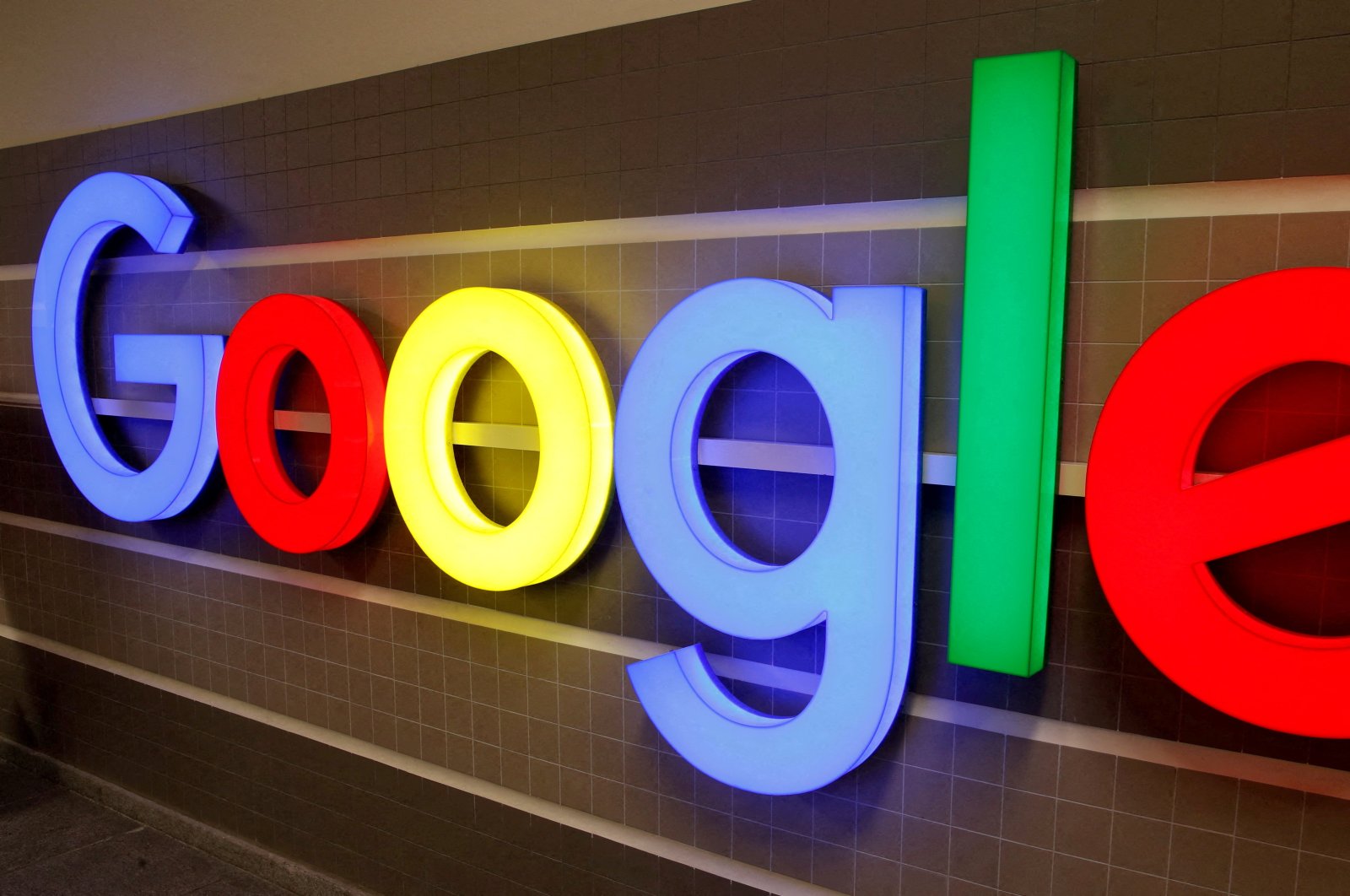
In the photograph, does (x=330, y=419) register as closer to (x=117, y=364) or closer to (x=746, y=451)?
(x=117, y=364)

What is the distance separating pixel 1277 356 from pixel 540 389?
5.35ft

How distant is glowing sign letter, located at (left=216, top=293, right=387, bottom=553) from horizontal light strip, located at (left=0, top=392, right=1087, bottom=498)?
0.10 m

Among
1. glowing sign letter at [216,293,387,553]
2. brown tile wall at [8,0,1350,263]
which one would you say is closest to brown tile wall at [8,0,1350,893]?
brown tile wall at [8,0,1350,263]

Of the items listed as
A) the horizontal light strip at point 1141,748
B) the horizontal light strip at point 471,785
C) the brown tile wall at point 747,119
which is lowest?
the horizontal light strip at point 471,785

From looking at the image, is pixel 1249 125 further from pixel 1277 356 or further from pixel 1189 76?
pixel 1277 356

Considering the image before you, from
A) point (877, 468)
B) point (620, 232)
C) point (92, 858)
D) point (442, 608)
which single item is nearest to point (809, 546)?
point (877, 468)

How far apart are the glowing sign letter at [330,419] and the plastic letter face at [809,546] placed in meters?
1.02

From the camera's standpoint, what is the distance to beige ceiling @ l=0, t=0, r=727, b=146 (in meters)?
2.79

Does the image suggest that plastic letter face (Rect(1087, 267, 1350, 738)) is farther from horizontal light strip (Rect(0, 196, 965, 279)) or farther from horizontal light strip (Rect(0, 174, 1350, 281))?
horizontal light strip (Rect(0, 196, 965, 279))

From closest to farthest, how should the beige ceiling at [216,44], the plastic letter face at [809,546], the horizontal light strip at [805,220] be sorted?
the horizontal light strip at [805,220]
the plastic letter face at [809,546]
the beige ceiling at [216,44]

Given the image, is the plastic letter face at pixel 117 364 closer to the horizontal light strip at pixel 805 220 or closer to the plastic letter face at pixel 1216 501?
the horizontal light strip at pixel 805 220

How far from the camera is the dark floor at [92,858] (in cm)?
362

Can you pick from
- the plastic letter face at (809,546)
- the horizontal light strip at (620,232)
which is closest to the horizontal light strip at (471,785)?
the plastic letter face at (809,546)

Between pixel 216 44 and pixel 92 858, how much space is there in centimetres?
312
